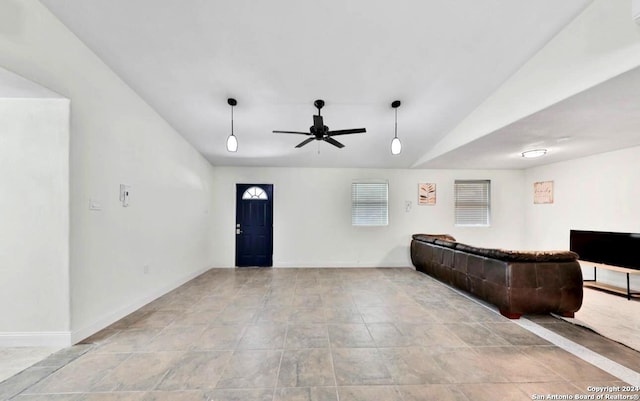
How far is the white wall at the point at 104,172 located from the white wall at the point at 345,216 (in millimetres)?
1906

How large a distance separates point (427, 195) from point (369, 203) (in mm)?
1474

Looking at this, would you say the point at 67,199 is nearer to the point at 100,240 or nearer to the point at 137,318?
the point at 100,240

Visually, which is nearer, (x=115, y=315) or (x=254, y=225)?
(x=115, y=315)

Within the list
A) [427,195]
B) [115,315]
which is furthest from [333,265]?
[115,315]

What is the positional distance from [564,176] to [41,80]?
8.23m

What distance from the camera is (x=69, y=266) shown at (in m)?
2.37

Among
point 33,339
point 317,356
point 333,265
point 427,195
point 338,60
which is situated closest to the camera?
point 317,356

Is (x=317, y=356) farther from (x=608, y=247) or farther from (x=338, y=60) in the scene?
(x=608, y=247)

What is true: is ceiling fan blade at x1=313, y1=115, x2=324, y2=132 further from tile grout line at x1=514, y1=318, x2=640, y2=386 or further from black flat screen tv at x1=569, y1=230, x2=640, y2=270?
black flat screen tv at x1=569, y1=230, x2=640, y2=270

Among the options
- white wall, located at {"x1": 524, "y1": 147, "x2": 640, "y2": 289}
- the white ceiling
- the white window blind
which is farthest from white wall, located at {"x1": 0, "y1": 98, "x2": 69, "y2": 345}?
white wall, located at {"x1": 524, "y1": 147, "x2": 640, "y2": 289}

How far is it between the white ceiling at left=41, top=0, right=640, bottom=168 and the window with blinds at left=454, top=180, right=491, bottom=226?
6.57 feet

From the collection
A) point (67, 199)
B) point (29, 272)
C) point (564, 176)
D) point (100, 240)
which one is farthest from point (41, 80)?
point (564, 176)

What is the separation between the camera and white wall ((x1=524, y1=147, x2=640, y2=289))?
13.8ft

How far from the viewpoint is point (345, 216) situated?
244 inches
